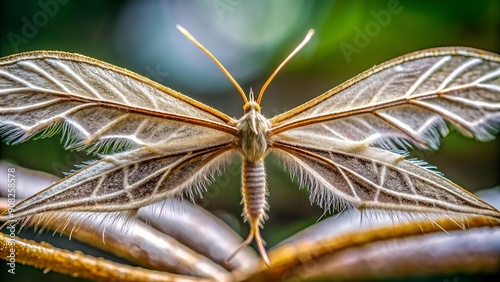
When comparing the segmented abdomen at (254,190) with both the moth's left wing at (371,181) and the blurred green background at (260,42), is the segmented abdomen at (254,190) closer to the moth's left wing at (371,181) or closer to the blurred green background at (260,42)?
the moth's left wing at (371,181)

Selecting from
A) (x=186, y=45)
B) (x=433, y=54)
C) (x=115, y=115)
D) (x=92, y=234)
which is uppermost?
(x=186, y=45)

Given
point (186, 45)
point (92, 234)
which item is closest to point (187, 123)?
point (92, 234)

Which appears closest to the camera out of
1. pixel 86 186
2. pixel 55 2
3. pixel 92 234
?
pixel 86 186

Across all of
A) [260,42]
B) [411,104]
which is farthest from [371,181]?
[260,42]

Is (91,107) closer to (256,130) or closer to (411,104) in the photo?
(256,130)

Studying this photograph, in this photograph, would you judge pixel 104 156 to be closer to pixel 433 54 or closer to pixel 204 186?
pixel 204 186

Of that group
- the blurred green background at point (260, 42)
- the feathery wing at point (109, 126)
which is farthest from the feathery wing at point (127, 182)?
the blurred green background at point (260, 42)

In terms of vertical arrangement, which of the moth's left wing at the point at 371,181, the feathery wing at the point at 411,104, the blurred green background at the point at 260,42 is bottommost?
the moth's left wing at the point at 371,181

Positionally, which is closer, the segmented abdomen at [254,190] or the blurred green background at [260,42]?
the segmented abdomen at [254,190]

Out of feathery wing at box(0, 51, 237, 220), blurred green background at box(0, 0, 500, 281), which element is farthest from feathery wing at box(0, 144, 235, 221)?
blurred green background at box(0, 0, 500, 281)
